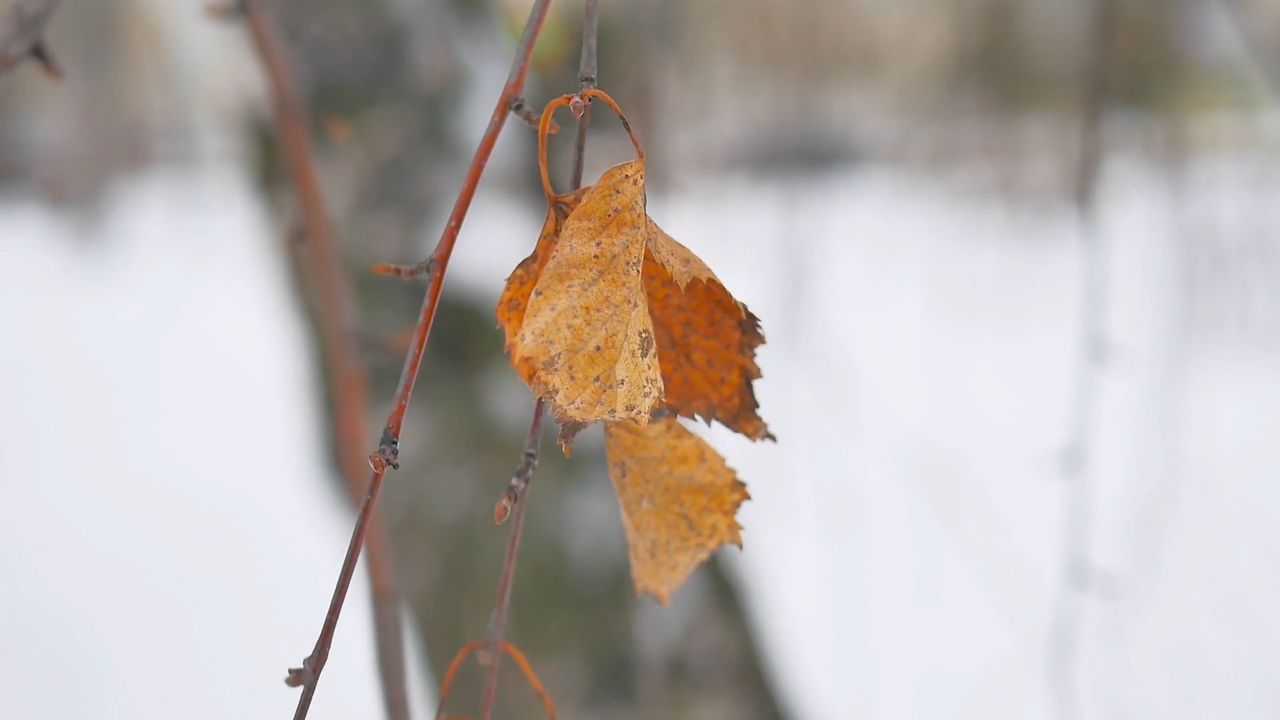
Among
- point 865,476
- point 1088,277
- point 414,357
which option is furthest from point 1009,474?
point 414,357

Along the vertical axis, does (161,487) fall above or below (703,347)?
above

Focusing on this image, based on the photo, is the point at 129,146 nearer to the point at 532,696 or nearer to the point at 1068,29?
the point at 1068,29

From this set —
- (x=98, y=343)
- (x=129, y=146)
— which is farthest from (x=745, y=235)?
(x=129, y=146)

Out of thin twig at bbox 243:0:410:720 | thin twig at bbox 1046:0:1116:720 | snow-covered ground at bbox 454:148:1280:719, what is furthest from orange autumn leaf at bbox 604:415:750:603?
snow-covered ground at bbox 454:148:1280:719

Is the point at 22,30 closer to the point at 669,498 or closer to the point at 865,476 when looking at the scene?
the point at 669,498

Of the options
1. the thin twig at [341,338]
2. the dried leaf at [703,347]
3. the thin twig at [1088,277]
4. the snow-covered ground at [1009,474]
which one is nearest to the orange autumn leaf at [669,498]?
the dried leaf at [703,347]

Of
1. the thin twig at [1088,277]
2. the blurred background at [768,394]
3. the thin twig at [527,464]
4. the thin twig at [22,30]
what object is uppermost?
the blurred background at [768,394]

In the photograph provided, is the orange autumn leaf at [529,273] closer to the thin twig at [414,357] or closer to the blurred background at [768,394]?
the thin twig at [414,357]
